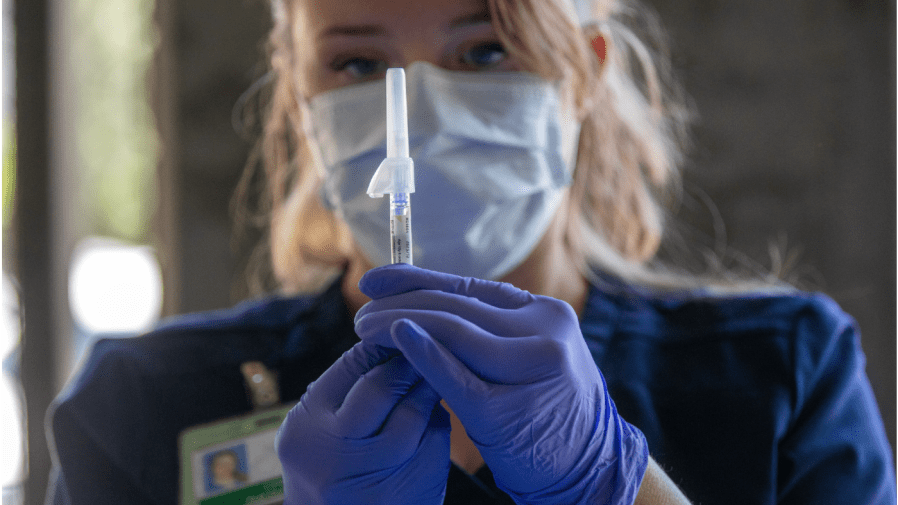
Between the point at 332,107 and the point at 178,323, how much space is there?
0.43 meters

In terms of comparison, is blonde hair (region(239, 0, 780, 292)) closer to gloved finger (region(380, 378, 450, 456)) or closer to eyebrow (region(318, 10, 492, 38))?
eyebrow (region(318, 10, 492, 38))

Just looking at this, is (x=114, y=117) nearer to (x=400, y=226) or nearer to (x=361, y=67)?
(x=361, y=67)

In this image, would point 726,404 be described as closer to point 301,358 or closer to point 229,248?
point 301,358

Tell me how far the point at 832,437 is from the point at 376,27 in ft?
2.24

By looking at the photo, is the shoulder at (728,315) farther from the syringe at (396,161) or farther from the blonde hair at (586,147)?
the syringe at (396,161)

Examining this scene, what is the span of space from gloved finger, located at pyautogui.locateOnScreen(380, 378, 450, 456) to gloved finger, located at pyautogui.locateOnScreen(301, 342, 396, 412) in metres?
0.03

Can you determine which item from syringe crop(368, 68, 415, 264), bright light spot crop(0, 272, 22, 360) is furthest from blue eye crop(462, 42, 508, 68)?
bright light spot crop(0, 272, 22, 360)

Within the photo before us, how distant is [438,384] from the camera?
0.47m

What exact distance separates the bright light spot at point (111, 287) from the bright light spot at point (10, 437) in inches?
11.2

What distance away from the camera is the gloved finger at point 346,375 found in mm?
505

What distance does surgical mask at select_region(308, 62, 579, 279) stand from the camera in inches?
26.9

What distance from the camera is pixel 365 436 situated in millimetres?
490

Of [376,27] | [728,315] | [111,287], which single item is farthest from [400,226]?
[111,287]

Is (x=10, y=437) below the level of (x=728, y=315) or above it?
below
